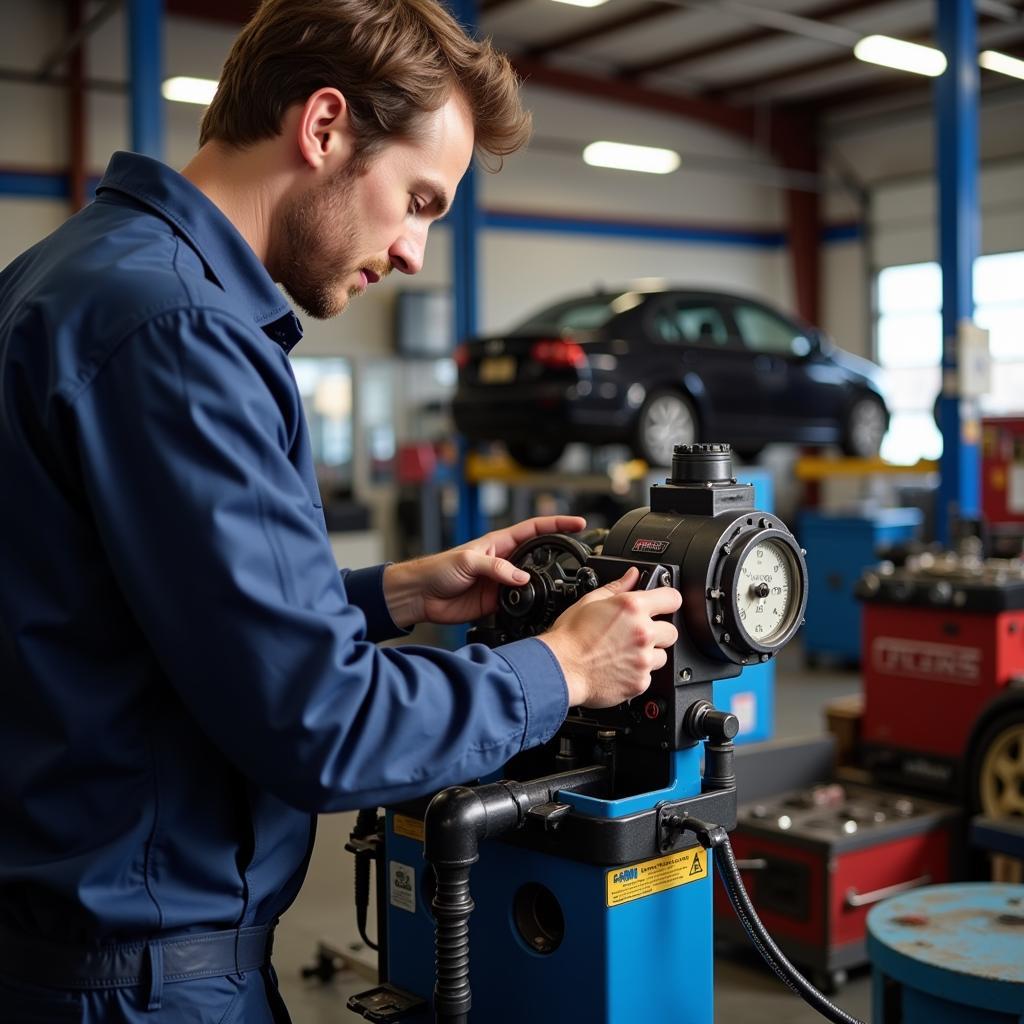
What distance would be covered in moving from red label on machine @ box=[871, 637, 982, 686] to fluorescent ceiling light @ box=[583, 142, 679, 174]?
756cm

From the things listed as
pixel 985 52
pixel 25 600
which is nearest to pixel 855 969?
pixel 25 600

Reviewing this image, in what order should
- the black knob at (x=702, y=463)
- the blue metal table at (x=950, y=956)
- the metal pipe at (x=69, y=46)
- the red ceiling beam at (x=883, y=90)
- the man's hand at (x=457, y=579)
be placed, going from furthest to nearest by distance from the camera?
the red ceiling beam at (x=883, y=90) < the metal pipe at (x=69, y=46) < the blue metal table at (x=950, y=956) < the man's hand at (x=457, y=579) < the black knob at (x=702, y=463)

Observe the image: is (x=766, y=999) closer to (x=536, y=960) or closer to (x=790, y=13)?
(x=536, y=960)

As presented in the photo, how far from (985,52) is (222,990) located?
917 cm

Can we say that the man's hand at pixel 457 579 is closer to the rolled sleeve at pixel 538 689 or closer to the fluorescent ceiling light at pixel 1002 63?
the rolled sleeve at pixel 538 689

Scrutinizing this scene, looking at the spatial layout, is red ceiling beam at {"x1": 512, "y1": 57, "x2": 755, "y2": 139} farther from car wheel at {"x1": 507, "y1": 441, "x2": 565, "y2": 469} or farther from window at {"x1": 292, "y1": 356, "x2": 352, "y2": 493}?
car wheel at {"x1": 507, "y1": 441, "x2": 565, "y2": 469}

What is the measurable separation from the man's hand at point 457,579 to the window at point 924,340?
489 inches

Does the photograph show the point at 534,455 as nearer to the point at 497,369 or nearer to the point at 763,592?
the point at 497,369

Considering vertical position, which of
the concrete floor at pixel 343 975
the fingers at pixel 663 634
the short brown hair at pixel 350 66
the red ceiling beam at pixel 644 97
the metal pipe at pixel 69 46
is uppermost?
the red ceiling beam at pixel 644 97

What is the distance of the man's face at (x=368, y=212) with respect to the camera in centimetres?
139

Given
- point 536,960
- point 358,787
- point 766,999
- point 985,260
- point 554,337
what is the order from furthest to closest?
point 985,260 → point 554,337 → point 766,999 → point 536,960 → point 358,787

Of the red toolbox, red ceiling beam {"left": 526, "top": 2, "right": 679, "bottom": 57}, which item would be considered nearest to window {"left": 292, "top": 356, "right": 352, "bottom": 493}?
red ceiling beam {"left": 526, "top": 2, "right": 679, "bottom": 57}

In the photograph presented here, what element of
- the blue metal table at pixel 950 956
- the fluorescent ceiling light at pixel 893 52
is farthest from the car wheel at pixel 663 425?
the blue metal table at pixel 950 956

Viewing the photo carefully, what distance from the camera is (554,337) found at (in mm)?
7012
